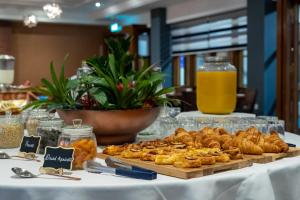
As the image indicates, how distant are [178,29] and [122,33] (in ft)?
6.50

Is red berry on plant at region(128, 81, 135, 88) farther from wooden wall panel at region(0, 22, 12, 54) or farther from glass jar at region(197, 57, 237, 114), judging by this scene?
wooden wall panel at region(0, 22, 12, 54)

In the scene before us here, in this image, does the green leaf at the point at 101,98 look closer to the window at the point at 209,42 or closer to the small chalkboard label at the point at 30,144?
the small chalkboard label at the point at 30,144

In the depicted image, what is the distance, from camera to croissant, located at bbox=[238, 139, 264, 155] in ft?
4.68

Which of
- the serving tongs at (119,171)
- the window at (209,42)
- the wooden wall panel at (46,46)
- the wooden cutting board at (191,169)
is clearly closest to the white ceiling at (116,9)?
the window at (209,42)

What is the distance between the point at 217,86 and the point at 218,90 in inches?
0.9

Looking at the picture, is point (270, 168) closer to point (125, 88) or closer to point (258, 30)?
point (125, 88)

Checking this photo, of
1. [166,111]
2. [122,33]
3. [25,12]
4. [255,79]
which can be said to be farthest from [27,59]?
[166,111]

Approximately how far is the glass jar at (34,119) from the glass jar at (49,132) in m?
0.19

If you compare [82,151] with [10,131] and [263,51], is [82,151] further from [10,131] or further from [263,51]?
[263,51]

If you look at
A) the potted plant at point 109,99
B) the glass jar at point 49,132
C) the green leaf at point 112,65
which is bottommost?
the glass jar at point 49,132

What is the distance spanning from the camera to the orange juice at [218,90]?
7.45 feet

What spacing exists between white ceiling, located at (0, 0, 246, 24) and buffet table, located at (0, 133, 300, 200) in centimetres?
681

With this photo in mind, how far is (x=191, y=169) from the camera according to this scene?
1.18 m

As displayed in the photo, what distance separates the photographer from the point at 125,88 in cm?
166
